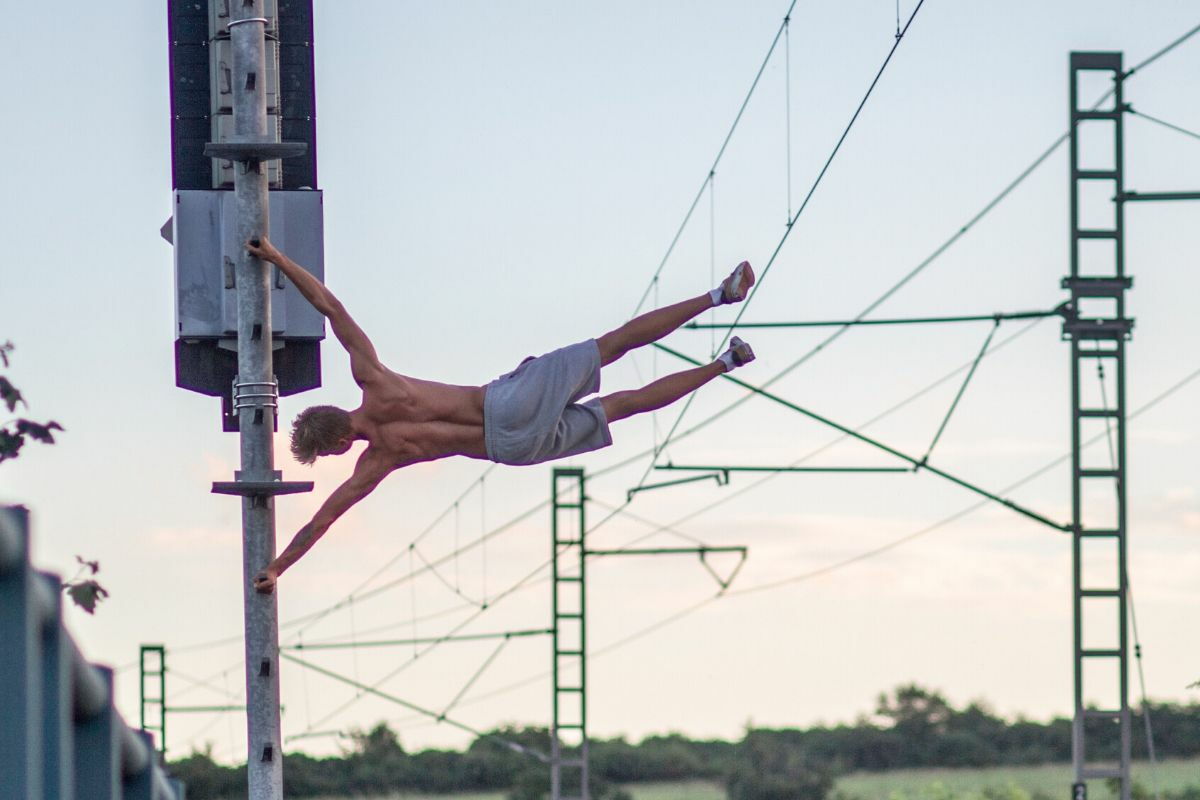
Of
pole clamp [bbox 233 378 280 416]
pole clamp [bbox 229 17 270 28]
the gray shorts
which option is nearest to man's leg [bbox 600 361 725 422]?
the gray shorts

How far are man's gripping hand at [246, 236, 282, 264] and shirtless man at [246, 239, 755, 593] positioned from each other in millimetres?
381

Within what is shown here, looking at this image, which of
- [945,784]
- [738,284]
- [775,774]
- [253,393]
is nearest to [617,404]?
[738,284]

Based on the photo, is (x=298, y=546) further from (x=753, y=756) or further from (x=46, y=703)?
(x=753, y=756)

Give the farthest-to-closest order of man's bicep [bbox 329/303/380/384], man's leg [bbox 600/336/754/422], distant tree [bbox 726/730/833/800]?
distant tree [bbox 726/730/833/800] < man's leg [bbox 600/336/754/422] < man's bicep [bbox 329/303/380/384]

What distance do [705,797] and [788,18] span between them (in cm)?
4868

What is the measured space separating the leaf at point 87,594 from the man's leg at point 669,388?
2.62m

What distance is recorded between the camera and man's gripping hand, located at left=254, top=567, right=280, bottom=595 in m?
8.22

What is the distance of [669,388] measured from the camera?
367 inches

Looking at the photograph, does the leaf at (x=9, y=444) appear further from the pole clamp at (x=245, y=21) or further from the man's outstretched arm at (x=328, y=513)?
the pole clamp at (x=245, y=21)

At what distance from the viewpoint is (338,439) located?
28.1 feet

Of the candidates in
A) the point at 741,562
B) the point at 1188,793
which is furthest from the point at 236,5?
the point at 1188,793

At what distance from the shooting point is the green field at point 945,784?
54.5m

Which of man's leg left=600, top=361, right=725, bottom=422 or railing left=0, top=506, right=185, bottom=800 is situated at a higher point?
man's leg left=600, top=361, right=725, bottom=422

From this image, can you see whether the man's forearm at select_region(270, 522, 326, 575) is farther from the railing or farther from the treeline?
the treeline
